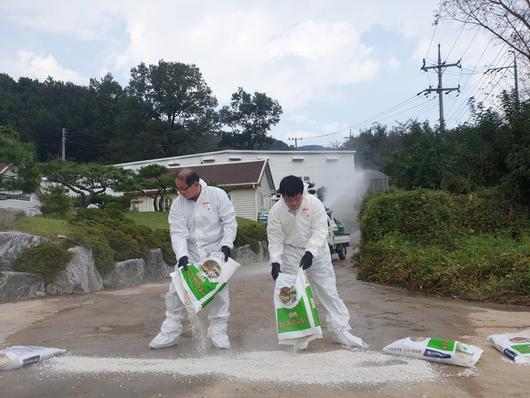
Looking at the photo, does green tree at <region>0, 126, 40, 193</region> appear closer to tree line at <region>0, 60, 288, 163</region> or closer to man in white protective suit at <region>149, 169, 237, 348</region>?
man in white protective suit at <region>149, 169, 237, 348</region>

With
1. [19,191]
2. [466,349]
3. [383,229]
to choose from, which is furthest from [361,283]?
[19,191]

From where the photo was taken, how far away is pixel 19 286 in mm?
8281

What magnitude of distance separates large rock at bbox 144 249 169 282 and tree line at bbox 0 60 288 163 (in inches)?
1819

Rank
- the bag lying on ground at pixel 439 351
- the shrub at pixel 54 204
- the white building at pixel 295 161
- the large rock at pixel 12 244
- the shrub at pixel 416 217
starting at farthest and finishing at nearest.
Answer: the white building at pixel 295 161
the shrub at pixel 54 204
the shrub at pixel 416 217
the large rock at pixel 12 244
the bag lying on ground at pixel 439 351

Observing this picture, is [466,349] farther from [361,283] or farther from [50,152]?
[50,152]

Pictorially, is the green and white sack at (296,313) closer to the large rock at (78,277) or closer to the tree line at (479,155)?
the large rock at (78,277)

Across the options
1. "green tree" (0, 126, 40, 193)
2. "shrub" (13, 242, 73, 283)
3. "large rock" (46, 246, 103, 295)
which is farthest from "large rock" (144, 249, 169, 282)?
"green tree" (0, 126, 40, 193)

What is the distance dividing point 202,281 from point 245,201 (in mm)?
24128

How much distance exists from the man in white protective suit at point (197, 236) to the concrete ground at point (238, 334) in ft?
0.67

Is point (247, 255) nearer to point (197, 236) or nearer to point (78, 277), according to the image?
point (78, 277)

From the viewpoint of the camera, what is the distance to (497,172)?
13.3 metres

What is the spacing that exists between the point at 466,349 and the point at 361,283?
5999 mm

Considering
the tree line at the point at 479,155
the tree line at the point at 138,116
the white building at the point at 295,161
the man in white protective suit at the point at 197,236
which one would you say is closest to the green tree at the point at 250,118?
the tree line at the point at 138,116

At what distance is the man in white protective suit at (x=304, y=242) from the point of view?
498cm
